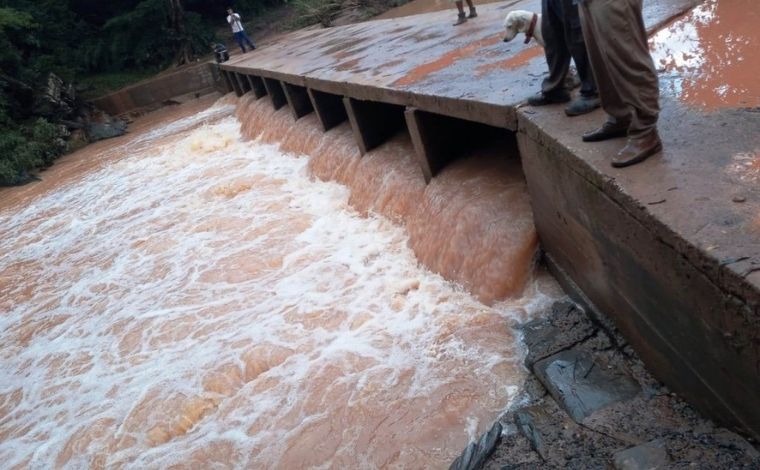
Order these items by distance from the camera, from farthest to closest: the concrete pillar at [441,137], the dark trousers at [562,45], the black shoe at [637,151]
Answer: the concrete pillar at [441,137]
the dark trousers at [562,45]
the black shoe at [637,151]

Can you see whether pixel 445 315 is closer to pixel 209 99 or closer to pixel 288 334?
pixel 288 334

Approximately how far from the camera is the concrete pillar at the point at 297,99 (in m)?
11.3

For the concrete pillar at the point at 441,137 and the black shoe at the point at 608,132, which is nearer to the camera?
the black shoe at the point at 608,132

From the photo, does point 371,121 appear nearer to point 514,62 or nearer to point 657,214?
point 514,62

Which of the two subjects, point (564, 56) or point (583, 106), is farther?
point (564, 56)

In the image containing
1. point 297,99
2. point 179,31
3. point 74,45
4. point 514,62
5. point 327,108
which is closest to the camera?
point 514,62

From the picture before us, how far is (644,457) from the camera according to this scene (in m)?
2.89

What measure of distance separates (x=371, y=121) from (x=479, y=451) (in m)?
5.43

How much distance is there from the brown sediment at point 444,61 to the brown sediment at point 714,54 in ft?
7.41

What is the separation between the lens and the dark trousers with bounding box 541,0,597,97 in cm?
378

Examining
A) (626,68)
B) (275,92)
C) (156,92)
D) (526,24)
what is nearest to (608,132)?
(626,68)

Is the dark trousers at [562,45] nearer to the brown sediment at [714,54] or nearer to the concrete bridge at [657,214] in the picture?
the concrete bridge at [657,214]

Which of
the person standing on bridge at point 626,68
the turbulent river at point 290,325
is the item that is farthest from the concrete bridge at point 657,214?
the turbulent river at point 290,325

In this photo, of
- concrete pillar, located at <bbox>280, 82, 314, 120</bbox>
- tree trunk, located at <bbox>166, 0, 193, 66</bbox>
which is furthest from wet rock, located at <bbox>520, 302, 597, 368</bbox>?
tree trunk, located at <bbox>166, 0, 193, 66</bbox>
